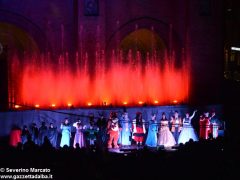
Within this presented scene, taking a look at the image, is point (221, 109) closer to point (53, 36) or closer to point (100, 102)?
point (100, 102)

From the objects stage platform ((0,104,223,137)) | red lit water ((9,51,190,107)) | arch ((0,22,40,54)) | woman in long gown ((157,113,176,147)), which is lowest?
woman in long gown ((157,113,176,147))

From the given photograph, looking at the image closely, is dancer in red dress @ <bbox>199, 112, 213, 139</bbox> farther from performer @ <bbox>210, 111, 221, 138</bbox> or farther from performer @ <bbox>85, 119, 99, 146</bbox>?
performer @ <bbox>85, 119, 99, 146</bbox>

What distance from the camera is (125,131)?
16953 mm

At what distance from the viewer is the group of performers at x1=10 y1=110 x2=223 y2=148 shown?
16109mm

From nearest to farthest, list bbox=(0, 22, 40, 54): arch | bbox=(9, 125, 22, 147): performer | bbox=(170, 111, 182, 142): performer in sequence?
1. bbox=(9, 125, 22, 147): performer
2. bbox=(170, 111, 182, 142): performer
3. bbox=(0, 22, 40, 54): arch

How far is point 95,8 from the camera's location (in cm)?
2055

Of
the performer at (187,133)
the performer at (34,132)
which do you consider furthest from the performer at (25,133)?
the performer at (187,133)

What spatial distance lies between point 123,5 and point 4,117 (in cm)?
849

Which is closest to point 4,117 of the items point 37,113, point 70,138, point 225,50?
point 37,113

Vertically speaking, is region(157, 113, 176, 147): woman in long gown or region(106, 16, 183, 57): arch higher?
region(106, 16, 183, 57): arch

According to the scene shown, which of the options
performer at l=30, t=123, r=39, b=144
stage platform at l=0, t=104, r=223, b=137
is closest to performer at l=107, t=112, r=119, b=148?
stage platform at l=0, t=104, r=223, b=137

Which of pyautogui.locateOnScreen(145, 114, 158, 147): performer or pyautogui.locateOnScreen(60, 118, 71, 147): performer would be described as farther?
pyautogui.locateOnScreen(145, 114, 158, 147): performer

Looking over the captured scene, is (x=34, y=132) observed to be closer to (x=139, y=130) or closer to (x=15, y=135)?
(x=15, y=135)

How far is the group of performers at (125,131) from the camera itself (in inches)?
634
